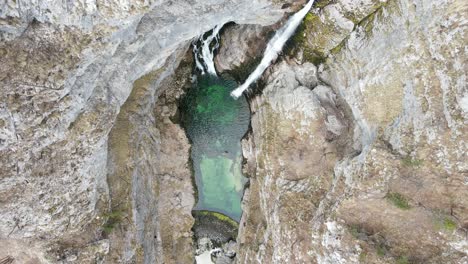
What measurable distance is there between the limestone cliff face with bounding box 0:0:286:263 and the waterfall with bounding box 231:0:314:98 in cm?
105

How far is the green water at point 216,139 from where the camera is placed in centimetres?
2430

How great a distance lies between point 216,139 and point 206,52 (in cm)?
671

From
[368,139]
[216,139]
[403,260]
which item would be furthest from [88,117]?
[403,260]

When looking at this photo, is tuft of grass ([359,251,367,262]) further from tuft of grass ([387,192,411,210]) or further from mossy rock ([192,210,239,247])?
mossy rock ([192,210,239,247])

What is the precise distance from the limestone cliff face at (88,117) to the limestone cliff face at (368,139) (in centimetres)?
471

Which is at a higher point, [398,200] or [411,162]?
[411,162]

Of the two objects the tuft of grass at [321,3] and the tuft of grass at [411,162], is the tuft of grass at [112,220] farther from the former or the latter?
the tuft of grass at [321,3]

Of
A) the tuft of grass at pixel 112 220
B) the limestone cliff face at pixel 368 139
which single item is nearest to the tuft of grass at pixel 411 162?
the limestone cliff face at pixel 368 139

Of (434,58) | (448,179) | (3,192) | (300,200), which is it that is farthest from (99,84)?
(448,179)

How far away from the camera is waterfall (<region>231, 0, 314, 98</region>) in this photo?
1805cm

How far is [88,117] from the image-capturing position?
49.0ft

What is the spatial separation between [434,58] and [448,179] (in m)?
5.25

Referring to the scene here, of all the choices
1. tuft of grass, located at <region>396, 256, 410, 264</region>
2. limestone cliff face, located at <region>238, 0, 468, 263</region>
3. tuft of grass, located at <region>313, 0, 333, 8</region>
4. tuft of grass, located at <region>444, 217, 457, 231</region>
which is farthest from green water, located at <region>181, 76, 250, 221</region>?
tuft of grass, located at <region>444, 217, 457, 231</region>

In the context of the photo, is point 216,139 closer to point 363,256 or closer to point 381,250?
point 363,256
